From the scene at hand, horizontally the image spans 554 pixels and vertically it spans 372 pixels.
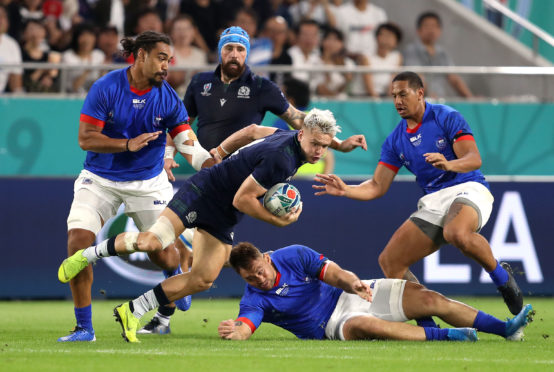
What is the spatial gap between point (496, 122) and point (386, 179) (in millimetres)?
5707

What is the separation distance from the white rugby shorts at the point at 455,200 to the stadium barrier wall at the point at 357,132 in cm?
520

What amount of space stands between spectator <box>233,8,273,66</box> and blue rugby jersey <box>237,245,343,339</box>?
7.32m

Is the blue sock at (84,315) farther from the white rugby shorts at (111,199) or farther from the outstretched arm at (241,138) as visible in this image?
the outstretched arm at (241,138)

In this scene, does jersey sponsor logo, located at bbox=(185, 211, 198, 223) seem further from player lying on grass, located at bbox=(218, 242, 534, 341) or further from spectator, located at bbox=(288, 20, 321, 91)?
spectator, located at bbox=(288, 20, 321, 91)

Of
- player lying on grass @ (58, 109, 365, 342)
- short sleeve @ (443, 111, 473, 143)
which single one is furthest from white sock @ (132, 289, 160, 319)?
short sleeve @ (443, 111, 473, 143)

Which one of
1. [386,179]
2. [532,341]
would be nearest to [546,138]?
[386,179]

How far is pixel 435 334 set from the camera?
8211 mm

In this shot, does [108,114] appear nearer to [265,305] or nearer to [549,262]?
[265,305]

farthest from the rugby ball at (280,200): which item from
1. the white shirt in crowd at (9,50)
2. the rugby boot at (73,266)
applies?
the white shirt in crowd at (9,50)

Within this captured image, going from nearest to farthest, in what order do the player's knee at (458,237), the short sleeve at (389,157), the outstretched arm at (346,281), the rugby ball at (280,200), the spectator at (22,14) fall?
the outstretched arm at (346,281) < the rugby ball at (280,200) < the player's knee at (458,237) < the short sleeve at (389,157) < the spectator at (22,14)

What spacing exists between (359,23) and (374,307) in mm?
9548

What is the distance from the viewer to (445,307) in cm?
827

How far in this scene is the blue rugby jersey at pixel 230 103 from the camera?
1023cm

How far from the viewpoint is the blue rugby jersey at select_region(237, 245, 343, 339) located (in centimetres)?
830
